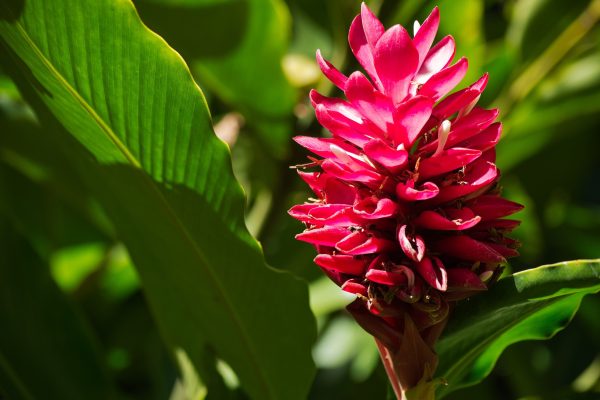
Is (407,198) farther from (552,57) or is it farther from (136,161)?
(552,57)

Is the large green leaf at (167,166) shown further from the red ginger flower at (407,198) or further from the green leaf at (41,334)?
the green leaf at (41,334)

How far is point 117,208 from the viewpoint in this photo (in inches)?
52.1

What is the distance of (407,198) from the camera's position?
885mm

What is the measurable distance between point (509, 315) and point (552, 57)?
1.10 m

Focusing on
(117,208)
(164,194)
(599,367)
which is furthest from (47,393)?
(599,367)

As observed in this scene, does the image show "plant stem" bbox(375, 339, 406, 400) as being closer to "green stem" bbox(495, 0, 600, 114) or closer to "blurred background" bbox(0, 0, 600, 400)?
"blurred background" bbox(0, 0, 600, 400)

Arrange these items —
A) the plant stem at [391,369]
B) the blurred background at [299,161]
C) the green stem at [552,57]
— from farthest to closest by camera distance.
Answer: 1. the green stem at [552,57]
2. the blurred background at [299,161]
3. the plant stem at [391,369]

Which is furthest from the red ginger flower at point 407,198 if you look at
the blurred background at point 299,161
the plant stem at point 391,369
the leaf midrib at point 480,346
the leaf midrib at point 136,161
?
the blurred background at point 299,161

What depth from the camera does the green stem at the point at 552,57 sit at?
1958 millimetres

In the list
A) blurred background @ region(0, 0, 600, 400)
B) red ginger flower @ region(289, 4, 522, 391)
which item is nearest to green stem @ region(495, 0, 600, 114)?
blurred background @ region(0, 0, 600, 400)

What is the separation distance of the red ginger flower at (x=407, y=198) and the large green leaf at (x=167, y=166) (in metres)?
0.20

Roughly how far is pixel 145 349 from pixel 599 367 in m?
1.11

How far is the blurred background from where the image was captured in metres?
1.69

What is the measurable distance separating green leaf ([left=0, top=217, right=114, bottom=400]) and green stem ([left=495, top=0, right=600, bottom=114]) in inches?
42.4
